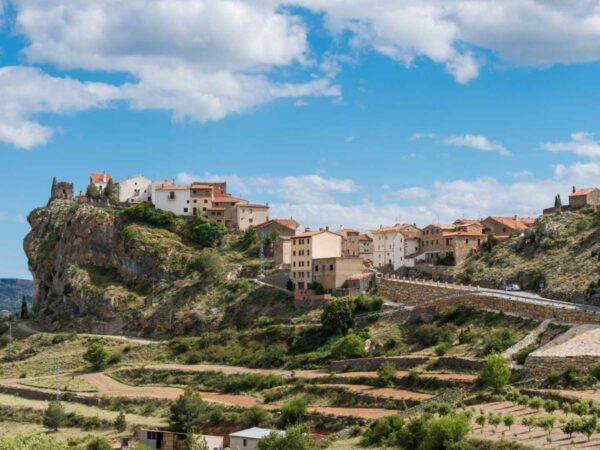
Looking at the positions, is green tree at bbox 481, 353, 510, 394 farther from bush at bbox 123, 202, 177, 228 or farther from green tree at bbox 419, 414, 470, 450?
bush at bbox 123, 202, 177, 228

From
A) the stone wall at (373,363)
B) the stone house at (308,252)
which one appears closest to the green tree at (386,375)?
the stone wall at (373,363)

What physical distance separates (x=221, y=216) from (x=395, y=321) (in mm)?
44426

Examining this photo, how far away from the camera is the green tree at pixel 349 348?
237 feet

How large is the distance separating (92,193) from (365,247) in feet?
130

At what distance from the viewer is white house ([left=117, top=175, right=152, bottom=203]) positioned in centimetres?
12519

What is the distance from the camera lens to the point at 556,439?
143 feet

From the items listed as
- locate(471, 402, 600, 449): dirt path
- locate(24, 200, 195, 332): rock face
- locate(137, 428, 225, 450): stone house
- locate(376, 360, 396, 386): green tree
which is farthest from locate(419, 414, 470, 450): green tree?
locate(24, 200, 195, 332): rock face

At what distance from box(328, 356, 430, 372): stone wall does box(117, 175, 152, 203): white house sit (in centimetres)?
5972

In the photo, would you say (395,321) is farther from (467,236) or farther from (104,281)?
(104,281)

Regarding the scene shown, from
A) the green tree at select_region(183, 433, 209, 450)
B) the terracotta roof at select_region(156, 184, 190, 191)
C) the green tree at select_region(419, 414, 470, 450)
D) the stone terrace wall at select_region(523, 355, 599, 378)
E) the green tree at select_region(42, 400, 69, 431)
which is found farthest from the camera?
the terracotta roof at select_region(156, 184, 190, 191)

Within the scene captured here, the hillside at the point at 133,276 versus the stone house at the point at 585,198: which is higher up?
the stone house at the point at 585,198

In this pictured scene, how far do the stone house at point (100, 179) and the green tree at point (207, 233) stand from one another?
2505 cm

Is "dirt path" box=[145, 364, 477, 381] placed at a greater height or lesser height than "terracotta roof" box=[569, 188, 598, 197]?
lesser

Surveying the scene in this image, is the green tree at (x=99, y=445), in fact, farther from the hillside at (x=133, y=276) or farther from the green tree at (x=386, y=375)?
the hillside at (x=133, y=276)
